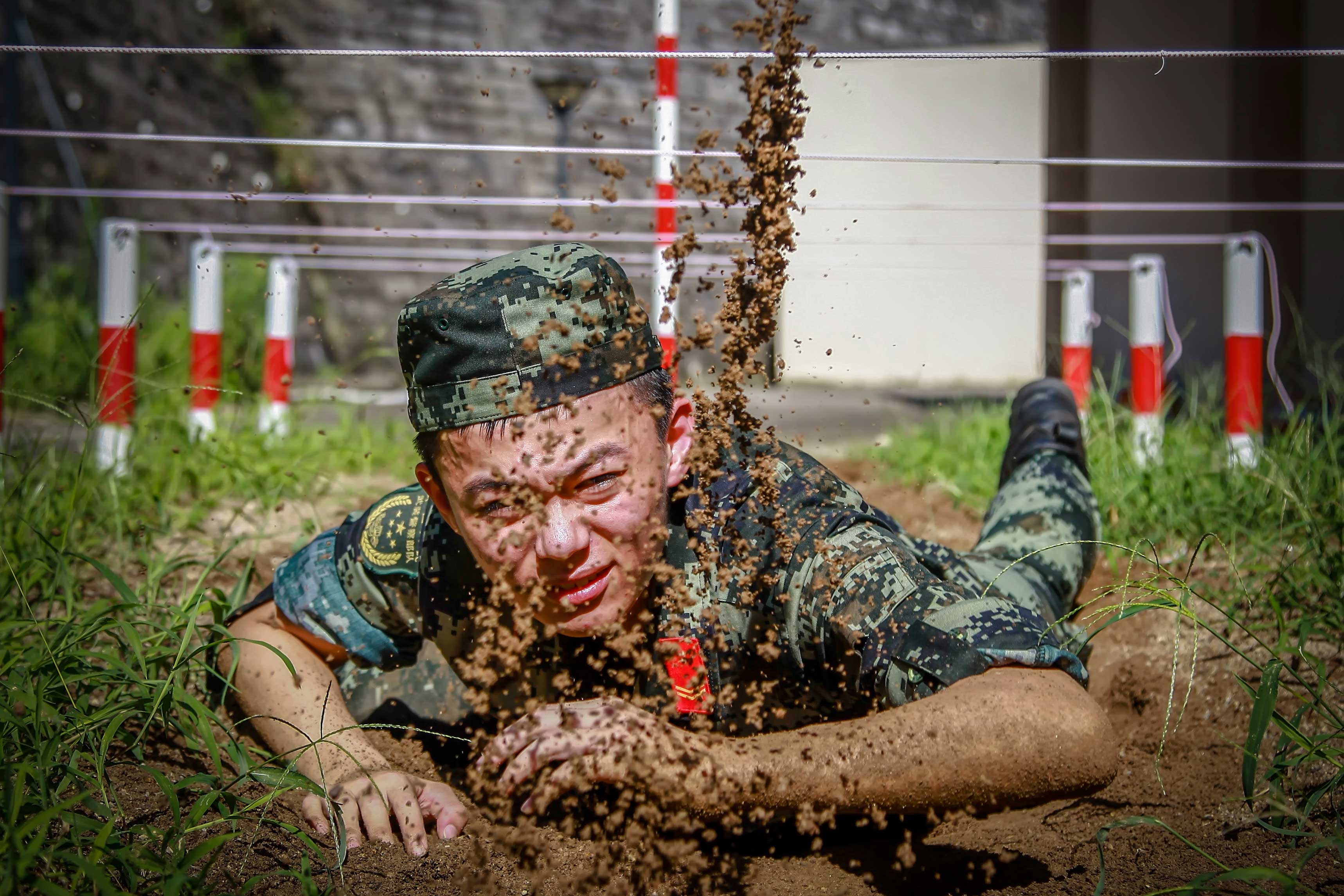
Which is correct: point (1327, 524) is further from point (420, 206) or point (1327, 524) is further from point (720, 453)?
point (420, 206)

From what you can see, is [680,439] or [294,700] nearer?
[680,439]

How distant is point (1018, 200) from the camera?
9.35 meters

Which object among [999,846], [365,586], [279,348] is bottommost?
[999,846]

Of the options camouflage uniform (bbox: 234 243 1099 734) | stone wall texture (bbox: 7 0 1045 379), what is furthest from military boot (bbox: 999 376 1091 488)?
stone wall texture (bbox: 7 0 1045 379)

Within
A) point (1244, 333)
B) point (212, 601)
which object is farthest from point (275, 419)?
point (1244, 333)

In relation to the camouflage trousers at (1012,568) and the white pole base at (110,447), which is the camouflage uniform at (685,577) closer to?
the camouflage trousers at (1012,568)

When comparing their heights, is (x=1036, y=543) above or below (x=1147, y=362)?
below

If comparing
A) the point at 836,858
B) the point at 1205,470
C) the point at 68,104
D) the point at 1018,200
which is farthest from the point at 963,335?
the point at 836,858

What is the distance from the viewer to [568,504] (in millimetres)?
1444

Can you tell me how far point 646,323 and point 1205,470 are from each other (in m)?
2.24

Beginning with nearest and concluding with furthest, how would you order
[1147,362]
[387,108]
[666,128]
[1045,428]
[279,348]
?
[666,128] → [1045,428] → [1147,362] → [279,348] → [387,108]

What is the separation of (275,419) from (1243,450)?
3.32 m

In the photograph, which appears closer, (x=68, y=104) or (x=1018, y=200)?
(x=68, y=104)

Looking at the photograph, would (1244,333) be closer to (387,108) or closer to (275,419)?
(275,419)
